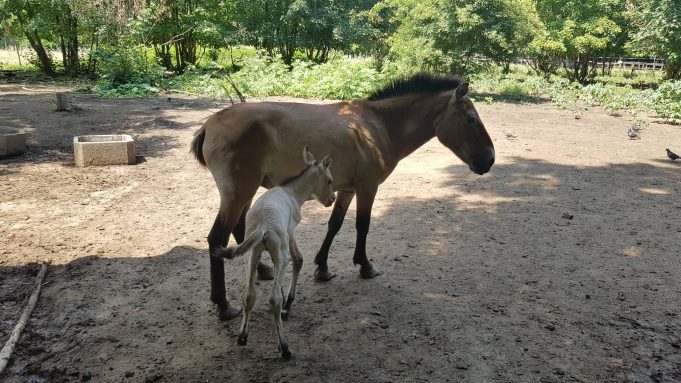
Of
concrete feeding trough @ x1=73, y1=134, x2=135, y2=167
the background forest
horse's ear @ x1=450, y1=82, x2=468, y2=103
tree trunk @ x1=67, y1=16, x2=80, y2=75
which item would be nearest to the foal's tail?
horse's ear @ x1=450, y1=82, x2=468, y2=103

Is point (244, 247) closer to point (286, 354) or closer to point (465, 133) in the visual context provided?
point (286, 354)

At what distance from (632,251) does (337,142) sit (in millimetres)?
3895

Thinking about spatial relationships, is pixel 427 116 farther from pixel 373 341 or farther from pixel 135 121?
pixel 135 121

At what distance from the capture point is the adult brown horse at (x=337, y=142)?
4.10m

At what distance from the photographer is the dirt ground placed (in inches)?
138

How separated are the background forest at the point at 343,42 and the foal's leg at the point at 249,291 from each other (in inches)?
486

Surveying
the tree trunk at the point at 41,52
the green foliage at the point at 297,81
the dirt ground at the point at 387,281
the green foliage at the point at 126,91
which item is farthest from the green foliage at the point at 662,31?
the tree trunk at the point at 41,52

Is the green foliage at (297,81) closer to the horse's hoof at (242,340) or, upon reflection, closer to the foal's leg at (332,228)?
the foal's leg at (332,228)

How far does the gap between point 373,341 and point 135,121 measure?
10792 mm

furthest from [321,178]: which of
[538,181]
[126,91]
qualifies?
[126,91]

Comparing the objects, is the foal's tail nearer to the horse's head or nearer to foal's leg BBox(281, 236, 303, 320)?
foal's leg BBox(281, 236, 303, 320)

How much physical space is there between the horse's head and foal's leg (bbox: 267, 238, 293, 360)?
238cm

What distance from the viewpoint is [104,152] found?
854 centimetres

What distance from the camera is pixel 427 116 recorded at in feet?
16.3
